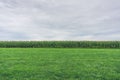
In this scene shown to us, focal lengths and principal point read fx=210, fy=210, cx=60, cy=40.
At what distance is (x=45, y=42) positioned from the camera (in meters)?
41.7

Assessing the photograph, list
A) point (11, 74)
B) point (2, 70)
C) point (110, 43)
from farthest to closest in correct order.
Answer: point (110, 43) < point (2, 70) < point (11, 74)

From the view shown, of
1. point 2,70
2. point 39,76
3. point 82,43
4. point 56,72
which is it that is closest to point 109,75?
point 56,72

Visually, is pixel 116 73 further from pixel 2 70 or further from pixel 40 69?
pixel 2 70

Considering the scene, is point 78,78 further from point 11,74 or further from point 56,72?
point 11,74

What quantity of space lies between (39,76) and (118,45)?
35.3 meters

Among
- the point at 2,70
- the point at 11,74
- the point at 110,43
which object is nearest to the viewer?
the point at 11,74

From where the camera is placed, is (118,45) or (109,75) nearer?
(109,75)

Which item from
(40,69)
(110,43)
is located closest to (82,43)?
(110,43)

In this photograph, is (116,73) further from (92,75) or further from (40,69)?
(40,69)

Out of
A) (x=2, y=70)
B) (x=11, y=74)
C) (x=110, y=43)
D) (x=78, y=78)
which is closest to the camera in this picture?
(x=78, y=78)

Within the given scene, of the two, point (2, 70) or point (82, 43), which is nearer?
point (2, 70)

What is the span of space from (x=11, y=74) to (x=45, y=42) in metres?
33.4

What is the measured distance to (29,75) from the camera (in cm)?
809

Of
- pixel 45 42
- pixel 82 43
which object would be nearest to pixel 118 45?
pixel 82 43
